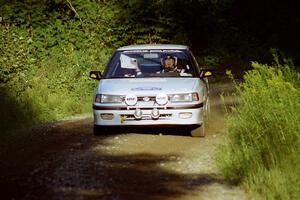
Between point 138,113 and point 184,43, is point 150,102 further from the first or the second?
point 184,43

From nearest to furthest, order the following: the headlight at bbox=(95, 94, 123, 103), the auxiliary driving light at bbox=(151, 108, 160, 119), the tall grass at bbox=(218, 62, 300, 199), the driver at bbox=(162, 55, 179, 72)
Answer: the tall grass at bbox=(218, 62, 300, 199), the auxiliary driving light at bbox=(151, 108, 160, 119), the headlight at bbox=(95, 94, 123, 103), the driver at bbox=(162, 55, 179, 72)

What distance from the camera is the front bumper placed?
10.5 meters

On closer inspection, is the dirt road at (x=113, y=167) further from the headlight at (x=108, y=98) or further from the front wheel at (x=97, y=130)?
the headlight at (x=108, y=98)

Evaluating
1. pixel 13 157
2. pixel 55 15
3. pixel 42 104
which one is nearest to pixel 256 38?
pixel 55 15

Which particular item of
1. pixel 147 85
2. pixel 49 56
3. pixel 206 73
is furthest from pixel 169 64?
pixel 49 56

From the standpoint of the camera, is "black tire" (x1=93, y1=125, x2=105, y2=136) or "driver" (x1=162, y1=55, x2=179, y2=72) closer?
"black tire" (x1=93, y1=125, x2=105, y2=136)

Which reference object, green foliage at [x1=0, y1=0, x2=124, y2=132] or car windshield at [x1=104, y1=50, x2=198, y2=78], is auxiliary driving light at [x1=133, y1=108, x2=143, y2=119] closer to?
car windshield at [x1=104, y1=50, x2=198, y2=78]

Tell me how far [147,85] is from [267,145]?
3.24 m

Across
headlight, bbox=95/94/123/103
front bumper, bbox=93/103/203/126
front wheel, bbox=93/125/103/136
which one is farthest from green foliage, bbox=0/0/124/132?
front bumper, bbox=93/103/203/126

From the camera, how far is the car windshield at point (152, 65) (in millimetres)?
11625

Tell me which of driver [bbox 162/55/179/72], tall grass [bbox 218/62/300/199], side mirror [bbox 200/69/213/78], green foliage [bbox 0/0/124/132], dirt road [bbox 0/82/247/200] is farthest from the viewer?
green foliage [bbox 0/0/124/132]

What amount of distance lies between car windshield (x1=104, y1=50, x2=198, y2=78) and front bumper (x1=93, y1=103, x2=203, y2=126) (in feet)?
3.76

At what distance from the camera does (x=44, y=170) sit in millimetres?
8633

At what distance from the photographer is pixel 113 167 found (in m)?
8.79
